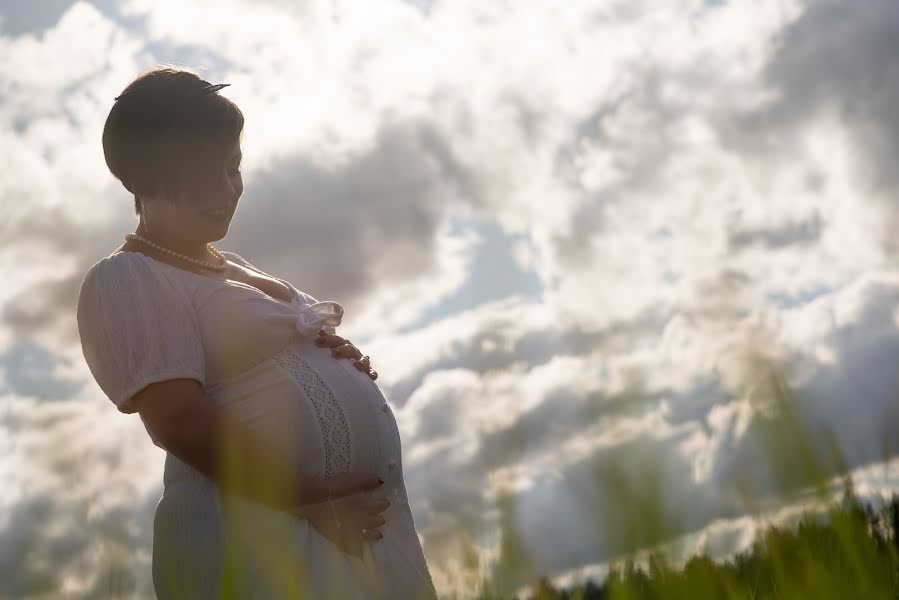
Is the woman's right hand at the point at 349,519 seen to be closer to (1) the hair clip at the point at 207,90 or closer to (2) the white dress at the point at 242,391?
(2) the white dress at the point at 242,391

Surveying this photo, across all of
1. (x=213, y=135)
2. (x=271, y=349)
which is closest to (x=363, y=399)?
(x=271, y=349)

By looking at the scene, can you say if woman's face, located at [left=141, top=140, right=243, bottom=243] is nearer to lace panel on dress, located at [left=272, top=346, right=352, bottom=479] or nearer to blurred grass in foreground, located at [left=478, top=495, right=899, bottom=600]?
lace panel on dress, located at [left=272, top=346, right=352, bottom=479]

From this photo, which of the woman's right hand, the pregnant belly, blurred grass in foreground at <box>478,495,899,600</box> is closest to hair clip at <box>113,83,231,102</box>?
the pregnant belly

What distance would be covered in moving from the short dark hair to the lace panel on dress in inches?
26.1

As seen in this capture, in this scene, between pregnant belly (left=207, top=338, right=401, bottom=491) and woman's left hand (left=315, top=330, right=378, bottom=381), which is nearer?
pregnant belly (left=207, top=338, right=401, bottom=491)

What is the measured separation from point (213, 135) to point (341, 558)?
147cm

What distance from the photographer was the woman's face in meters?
2.90

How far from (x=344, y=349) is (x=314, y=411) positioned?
46 cm

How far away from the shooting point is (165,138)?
2883 mm

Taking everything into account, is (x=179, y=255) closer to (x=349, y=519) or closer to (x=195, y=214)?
(x=195, y=214)

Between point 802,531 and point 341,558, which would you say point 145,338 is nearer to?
point 341,558

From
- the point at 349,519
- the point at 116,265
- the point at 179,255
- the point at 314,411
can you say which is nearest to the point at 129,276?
the point at 116,265

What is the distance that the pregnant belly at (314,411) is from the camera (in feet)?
8.75

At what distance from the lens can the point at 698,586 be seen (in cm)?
90
